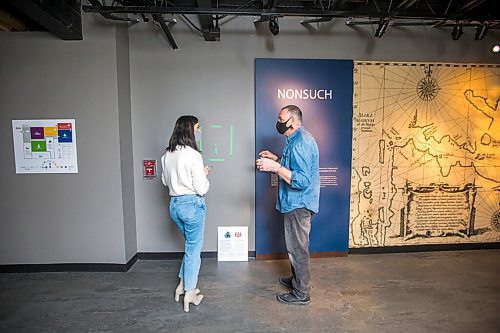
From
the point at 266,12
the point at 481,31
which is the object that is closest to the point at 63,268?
the point at 266,12

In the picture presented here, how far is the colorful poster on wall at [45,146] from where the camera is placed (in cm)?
349

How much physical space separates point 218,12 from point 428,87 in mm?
2673

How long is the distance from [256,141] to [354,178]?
4.17ft

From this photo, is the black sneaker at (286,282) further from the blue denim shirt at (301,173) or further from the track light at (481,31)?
the track light at (481,31)

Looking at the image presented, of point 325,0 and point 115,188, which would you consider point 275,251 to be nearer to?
point 115,188

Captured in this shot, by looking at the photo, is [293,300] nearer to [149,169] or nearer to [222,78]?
[149,169]

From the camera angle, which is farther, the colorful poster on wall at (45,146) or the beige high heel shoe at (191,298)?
the colorful poster on wall at (45,146)

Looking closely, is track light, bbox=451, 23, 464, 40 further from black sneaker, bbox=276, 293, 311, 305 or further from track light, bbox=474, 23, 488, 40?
black sneaker, bbox=276, 293, 311, 305

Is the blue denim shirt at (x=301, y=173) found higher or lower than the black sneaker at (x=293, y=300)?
higher

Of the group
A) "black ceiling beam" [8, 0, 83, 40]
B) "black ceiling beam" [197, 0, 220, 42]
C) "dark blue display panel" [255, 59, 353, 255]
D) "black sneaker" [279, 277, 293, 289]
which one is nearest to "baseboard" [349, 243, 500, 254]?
"dark blue display panel" [255, 59, 353, 255]

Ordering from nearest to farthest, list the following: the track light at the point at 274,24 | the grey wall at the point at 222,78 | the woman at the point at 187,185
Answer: the woman at the point at 187,185 → the track light at the point at 274,24 → the grey wall at the point at 222,78

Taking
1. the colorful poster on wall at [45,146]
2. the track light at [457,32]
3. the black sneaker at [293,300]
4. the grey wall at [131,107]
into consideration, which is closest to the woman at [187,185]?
the black sneaker at [293,300]

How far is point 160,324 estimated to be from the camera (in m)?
2.66

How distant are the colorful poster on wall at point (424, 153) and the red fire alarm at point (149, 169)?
2.37 meters
